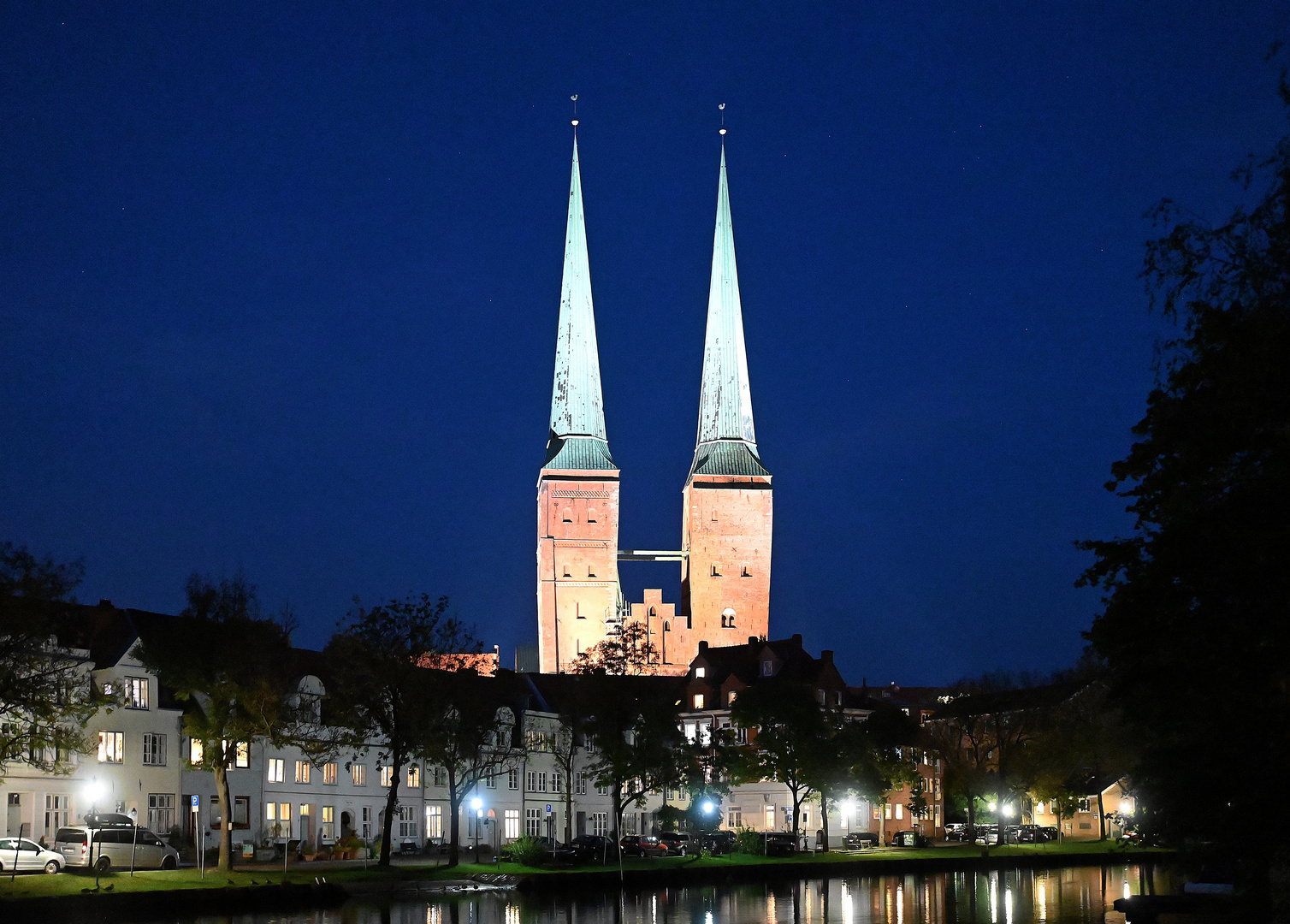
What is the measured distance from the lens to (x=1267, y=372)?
25.5 m

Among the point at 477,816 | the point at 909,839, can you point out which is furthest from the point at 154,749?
the point at 909,839

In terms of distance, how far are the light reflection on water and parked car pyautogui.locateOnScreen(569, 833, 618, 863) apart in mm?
7461

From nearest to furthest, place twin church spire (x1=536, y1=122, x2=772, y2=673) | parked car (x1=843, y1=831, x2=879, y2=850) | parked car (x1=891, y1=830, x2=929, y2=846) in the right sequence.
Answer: parked car (x1=843, y1=831, x2=879, y2=850) → parked car (x1=891, y1=830, x2=929, y2=846) → twin church spire (x1=536, y1=122, x2=772, y2=673)

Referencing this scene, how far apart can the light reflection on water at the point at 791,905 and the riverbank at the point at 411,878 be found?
1383 mm

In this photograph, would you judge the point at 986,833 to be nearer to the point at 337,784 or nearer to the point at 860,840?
the point at 860,840

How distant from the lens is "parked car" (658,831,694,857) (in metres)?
77.8

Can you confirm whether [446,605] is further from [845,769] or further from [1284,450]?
[1284,450]

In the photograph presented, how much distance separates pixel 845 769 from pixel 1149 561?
54.8m

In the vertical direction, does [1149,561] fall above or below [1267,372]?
below

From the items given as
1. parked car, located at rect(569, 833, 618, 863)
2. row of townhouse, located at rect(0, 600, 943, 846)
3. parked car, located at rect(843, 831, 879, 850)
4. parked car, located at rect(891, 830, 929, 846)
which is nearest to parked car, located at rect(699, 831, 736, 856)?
parked car, located at rect(569, 833, 618, 863)

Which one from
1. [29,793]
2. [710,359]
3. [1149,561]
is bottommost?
[29,793]

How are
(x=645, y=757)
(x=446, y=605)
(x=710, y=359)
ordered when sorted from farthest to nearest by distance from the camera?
(x=710, y=359), (x=645, y=757), (x=446, y=605)

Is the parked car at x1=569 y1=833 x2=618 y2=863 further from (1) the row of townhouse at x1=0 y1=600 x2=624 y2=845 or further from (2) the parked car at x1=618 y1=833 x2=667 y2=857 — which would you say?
(1) the row of townhouse at x1=0 y1=600 x2=624 y2=845

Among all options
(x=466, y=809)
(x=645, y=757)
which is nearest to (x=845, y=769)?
(x=645, y=757)
